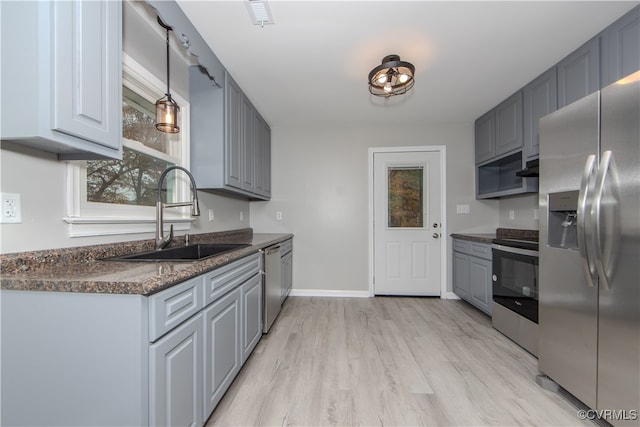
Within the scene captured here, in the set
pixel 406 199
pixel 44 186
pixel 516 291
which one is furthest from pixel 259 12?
pixel 516 291

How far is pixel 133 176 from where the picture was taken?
5.85ft

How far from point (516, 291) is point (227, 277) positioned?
2.40 m

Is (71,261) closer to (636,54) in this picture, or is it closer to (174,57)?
(174,57)

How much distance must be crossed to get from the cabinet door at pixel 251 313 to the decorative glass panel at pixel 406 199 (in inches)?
86.6

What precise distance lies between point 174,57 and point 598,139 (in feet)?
9.45

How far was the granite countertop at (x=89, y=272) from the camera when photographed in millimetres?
893

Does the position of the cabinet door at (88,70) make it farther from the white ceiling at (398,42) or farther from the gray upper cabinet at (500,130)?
the gray upper cabinet at (500,130)

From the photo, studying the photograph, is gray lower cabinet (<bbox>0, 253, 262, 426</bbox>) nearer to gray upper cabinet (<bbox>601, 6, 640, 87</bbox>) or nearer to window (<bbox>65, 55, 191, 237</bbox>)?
window (<bbox>65, 55, 191, 237</bbox>)

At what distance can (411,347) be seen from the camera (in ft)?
7.22

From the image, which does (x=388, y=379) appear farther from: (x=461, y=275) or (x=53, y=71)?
(x=53, y=71)

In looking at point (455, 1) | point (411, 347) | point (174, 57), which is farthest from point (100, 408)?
point (455, 1)

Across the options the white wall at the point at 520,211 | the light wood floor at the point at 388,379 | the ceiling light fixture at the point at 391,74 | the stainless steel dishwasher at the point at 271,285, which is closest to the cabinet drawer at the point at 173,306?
the light wood floor at the point at 388,379

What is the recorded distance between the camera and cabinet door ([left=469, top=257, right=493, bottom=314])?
8.80 feet

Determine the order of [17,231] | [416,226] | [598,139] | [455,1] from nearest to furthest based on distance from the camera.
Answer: [17,231] → [598,139] → [455,1] → [416,226]
